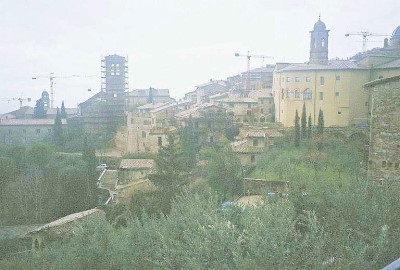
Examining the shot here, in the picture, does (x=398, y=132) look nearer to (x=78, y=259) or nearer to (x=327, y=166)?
(x=78, y=259)

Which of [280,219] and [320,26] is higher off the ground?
[320,26]

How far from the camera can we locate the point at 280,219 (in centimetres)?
680

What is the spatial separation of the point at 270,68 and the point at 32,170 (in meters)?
41.2

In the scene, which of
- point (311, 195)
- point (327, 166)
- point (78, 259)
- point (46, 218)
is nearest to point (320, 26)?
point (327, 166)

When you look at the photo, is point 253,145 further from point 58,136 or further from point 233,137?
point 58,136

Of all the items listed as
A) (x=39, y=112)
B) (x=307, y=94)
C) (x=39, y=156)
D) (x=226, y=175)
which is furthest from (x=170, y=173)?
(x=39, y=112)

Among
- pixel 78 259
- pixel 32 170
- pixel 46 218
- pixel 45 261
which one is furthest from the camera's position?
pixel 32 170

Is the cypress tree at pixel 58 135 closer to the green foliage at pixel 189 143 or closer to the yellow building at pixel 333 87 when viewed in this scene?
the green foliage at pixel 189 143

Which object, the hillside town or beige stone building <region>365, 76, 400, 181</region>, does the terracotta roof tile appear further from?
beige stone building <region>365, 76, 400, 181</region>

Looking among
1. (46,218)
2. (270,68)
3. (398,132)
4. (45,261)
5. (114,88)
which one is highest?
(270,68)

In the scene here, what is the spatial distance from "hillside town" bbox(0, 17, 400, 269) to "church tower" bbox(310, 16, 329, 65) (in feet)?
0.36

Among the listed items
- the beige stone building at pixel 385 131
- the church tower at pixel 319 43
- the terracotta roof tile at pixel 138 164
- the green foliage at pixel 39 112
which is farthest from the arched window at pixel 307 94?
the green foliage at pixel 39 112

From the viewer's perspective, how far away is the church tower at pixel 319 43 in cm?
4247

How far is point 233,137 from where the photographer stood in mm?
39469
